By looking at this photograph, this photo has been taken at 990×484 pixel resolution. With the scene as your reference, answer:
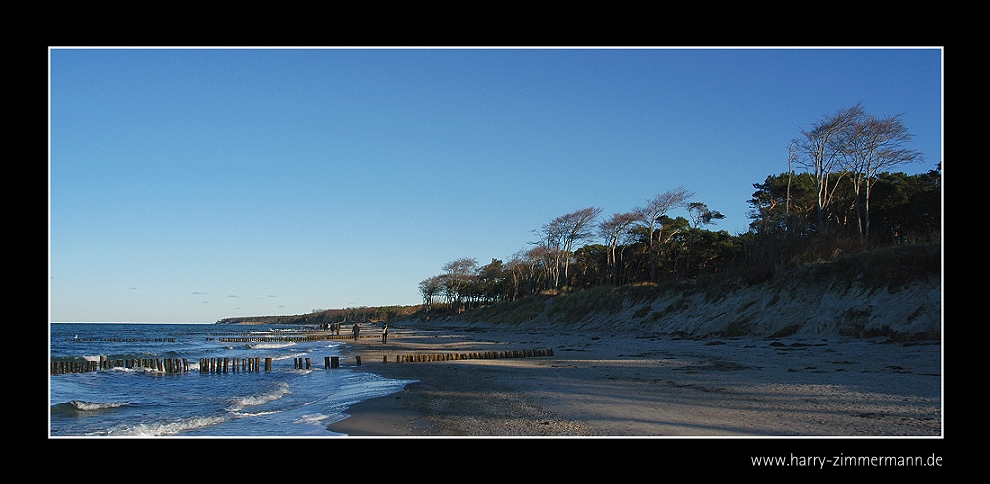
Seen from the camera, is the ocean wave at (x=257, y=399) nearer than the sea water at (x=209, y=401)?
No

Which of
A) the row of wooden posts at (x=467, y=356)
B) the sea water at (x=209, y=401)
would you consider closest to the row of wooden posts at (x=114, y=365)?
the sea water at (x=209, y=401)

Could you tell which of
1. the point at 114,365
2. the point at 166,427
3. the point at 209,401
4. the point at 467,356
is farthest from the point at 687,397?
the point at 114,365

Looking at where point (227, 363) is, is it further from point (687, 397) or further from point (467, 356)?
point (687, 397)

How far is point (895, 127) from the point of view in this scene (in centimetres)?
3281

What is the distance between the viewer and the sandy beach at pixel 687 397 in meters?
7.87

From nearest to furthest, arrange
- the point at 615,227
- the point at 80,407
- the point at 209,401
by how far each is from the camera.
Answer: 1. the point at 80,407
2. the point at 209,401
3. the point at 615,227

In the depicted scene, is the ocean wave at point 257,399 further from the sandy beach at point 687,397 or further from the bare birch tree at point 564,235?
the bare birch tree at point 564,235

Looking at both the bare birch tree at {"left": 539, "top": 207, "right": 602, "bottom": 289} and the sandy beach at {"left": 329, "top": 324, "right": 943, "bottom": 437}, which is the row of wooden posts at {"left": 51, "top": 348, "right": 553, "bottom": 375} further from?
the bare birch tree at {"left": 539, "top": 207, "right": 602, "bottom": 289}

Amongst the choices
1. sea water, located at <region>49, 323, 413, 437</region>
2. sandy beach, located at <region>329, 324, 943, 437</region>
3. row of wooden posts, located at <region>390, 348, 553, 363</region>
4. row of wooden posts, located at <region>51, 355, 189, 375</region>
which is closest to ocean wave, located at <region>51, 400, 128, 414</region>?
sea water, located at <region>49, 323, 413, 437</region>

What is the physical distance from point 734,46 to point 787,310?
21.2 m

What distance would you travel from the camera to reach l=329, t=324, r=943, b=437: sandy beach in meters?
7.87

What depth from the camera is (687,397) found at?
10578mm

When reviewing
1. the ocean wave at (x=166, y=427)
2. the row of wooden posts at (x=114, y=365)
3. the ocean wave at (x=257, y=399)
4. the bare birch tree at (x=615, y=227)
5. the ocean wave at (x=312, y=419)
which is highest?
the bare birch tree at (x=615, y=227)
